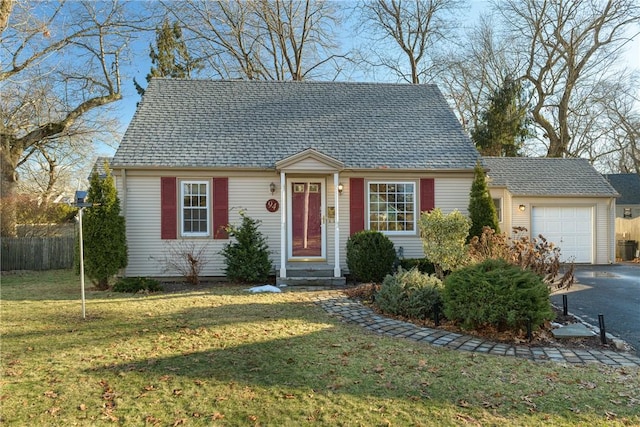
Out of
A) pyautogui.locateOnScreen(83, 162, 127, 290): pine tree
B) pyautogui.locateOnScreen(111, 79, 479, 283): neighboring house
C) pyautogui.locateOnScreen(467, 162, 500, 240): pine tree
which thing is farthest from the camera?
pyautogui.locateOnScreen(467, 162, 500, 240): pine tree

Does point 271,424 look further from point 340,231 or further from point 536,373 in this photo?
point 340,231

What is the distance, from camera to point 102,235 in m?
8.74

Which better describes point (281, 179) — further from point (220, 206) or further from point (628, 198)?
point (628, 198)

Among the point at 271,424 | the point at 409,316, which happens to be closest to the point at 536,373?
the point at 409,316

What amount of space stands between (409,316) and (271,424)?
3746 mm

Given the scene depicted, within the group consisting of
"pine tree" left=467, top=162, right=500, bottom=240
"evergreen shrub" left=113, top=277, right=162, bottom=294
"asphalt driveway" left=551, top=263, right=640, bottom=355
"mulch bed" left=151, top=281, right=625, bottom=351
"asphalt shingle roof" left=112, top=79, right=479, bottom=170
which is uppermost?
"asphalt shingle roof" left=112, top=79, right=479, bottom=170

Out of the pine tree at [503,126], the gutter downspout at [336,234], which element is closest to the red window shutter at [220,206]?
the gutter downspout at [336,234]

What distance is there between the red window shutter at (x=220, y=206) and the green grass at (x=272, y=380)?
4.50 m

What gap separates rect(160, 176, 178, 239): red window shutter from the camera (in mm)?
9984

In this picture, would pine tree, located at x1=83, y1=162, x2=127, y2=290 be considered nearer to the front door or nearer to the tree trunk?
the front door

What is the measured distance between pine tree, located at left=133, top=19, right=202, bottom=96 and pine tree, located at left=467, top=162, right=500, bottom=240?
16.0 m

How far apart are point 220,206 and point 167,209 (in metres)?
1.34

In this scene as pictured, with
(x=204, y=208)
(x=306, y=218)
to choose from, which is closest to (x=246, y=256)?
(x=204, y=208)

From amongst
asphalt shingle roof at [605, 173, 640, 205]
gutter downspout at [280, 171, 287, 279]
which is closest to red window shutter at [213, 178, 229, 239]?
gutter downspout at [280, 171, 287, 279]
